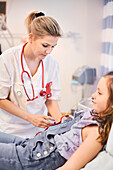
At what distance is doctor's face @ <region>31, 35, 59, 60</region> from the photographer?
1388 millimetres

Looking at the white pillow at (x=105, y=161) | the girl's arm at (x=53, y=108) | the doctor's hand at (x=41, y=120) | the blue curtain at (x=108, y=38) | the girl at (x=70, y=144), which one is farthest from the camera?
the blue curtain at (x=108, y=38)

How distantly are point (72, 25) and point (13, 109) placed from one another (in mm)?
2216

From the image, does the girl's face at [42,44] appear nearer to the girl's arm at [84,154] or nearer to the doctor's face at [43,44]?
the doctor's face at [43,44]

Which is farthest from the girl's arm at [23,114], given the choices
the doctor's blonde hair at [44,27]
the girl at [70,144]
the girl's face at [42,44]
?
the doctor's blonde hair at [44,27]

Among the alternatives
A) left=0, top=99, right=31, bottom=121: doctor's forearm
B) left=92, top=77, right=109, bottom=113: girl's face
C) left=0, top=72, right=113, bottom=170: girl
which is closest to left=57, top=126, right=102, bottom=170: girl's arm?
left=0, top=72, right=113, bottom=170: girl

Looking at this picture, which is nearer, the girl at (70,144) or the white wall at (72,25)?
the girl at (70,144)

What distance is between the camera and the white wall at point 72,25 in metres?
3.25

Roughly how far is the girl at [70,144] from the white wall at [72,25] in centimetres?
227

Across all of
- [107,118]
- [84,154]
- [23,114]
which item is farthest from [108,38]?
[84,154]

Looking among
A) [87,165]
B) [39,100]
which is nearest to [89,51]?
[39,100]

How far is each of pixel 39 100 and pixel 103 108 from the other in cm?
57

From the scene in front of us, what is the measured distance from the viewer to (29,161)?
1143 mm

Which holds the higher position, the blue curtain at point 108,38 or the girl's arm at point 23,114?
the blue curtain at point 108,38

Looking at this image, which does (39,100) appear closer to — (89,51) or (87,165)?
(87,165)
